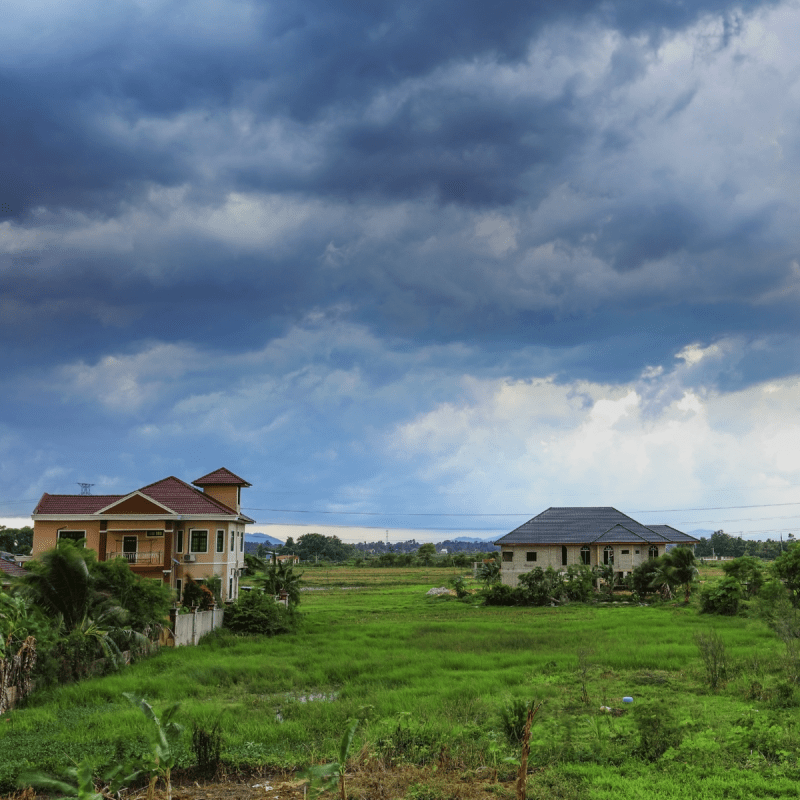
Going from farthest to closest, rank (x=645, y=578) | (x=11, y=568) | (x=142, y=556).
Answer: (x=645, y=578)
(x=142, y=556)
(x=11, y=568)

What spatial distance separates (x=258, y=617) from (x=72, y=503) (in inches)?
400

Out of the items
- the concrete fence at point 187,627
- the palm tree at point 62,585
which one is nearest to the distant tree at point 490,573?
the concrete fence at point 187,627

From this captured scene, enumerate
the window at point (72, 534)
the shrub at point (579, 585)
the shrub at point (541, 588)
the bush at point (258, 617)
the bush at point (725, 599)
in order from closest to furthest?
1. the bush at point (258, 617)
2. the window at point (72, 534)
3. the bush at point (725, 599)
4. the shrub at point (541, 588)
5. the shrub at point (579, 585)

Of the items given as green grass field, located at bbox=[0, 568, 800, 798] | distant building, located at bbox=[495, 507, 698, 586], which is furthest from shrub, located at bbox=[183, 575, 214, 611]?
distant building, located at bbox=[495, 507, 698, 586]

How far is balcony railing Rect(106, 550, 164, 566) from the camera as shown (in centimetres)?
2983

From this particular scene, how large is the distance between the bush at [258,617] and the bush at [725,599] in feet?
65.0

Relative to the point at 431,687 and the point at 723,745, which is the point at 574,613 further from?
the point at 723,745

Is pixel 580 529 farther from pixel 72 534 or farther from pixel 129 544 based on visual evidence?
pixel 72 534

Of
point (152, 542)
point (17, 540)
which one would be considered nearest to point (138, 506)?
point (152, 542)

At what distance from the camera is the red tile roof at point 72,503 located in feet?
99.9

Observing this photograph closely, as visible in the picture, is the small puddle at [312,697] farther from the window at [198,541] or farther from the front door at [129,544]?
the window at [198,541]

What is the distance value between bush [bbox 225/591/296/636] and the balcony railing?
12.3ft

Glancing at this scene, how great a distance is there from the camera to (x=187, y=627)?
25.7 m

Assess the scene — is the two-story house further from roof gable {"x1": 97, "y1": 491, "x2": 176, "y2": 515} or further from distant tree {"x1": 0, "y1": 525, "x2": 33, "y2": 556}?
distant tree {"x1": 0, "y1": 525, "x2": 33, "y2": 556}
